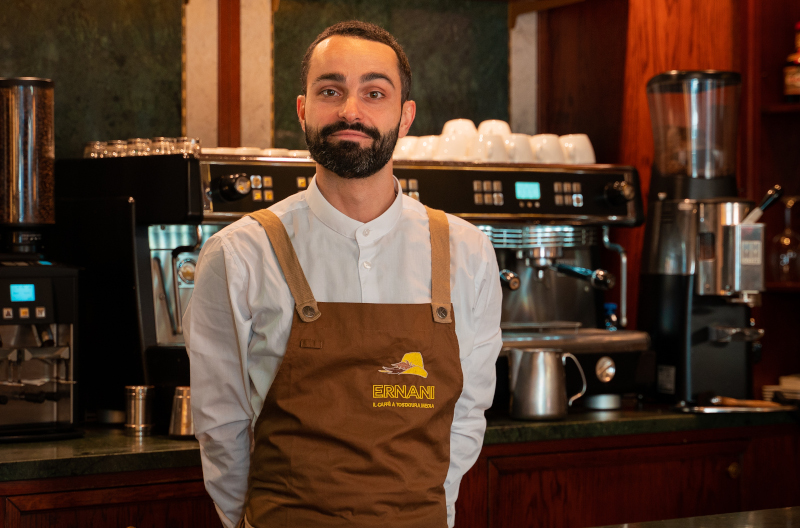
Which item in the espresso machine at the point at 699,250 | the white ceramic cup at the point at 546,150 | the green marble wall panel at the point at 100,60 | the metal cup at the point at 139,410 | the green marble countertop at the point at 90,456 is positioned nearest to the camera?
the green marble countertop at the point at 90,456

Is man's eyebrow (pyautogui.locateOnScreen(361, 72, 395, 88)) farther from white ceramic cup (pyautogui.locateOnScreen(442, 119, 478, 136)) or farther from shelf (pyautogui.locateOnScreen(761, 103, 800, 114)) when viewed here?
shelf (pyautogui.locateOnScreen(761, 103, 800, 114))

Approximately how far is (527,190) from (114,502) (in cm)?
139

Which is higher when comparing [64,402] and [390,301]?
[390,301]

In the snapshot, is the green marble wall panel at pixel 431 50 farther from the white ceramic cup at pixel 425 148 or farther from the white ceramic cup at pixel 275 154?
the white ceramic cup at pixel 275 154

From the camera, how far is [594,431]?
2377mm

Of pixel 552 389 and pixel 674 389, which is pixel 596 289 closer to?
pixel 674 389

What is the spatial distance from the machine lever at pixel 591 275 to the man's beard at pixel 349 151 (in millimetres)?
1284

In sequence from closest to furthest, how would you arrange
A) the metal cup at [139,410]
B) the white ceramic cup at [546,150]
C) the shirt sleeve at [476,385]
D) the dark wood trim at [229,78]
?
the shirt sleeve at [476,385] → the metal cup at [139,410] → the white ceramic cup at [546,150] → the dark wood trim at [229,78]

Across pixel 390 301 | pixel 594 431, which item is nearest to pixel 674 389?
pixel 594 431

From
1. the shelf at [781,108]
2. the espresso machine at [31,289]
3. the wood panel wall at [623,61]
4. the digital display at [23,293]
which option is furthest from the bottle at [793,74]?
the digital display at [23,293]

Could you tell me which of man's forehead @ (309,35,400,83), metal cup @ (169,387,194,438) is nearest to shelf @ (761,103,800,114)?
man's forehead @ (309,35,400,83)

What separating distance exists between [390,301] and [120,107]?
1.62 m

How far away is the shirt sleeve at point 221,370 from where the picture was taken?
1.53 metres

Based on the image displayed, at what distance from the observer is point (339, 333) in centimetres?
150
